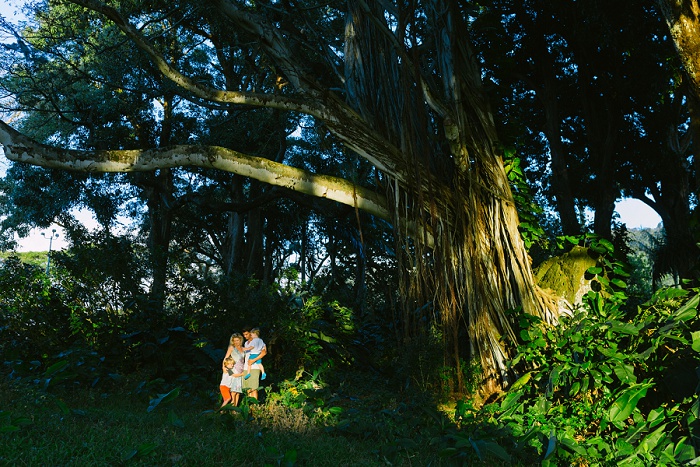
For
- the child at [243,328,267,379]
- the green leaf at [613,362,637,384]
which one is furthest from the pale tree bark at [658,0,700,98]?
the child at [243,328,267,379]

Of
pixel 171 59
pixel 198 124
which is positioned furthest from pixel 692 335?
pixel 198 124

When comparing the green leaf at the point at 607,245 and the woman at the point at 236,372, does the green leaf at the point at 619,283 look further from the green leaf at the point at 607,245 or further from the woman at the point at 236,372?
the woman at the point at 236,372

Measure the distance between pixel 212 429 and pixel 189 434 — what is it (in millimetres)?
333

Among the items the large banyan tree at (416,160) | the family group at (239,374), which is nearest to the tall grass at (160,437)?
the family group at (239,374)

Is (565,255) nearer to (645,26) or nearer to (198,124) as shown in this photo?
(645,26)

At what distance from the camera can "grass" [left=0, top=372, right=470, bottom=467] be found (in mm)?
4469

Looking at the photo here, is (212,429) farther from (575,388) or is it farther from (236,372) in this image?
(575,388)

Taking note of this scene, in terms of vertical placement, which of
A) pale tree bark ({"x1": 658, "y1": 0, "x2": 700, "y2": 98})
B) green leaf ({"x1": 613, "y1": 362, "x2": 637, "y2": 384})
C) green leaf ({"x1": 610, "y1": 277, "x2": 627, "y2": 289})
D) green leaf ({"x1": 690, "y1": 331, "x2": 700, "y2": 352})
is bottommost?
green leaf ({"x1": 613, "y1": 362, "x2": 637, "y2": 384})

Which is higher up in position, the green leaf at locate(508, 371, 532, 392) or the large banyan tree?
the large banyan tree

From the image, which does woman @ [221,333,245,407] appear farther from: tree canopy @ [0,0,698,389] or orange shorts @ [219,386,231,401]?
tree canopy @ [0,0,698,389]

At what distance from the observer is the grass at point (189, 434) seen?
4469mm

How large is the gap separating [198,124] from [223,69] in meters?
1.97

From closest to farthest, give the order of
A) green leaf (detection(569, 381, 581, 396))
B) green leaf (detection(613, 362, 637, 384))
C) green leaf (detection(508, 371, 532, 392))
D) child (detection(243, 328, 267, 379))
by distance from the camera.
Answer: green leaf (detection(613, 362, 637, 384)), green leaf (detection(569, 381, 581, 396)), green leaf (detection(508, 371, 532, 392)), child (detection(243, 328, 267, 379))

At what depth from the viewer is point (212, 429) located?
5.66 meters
